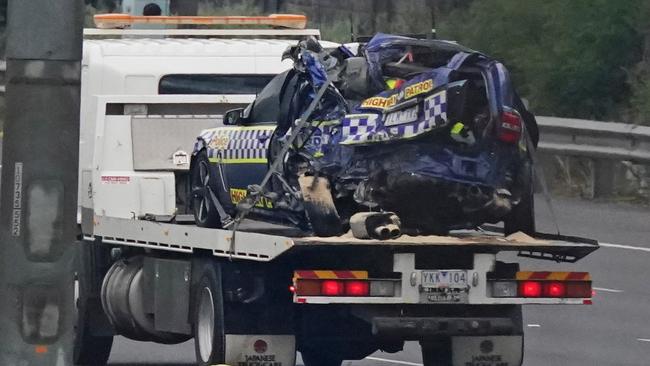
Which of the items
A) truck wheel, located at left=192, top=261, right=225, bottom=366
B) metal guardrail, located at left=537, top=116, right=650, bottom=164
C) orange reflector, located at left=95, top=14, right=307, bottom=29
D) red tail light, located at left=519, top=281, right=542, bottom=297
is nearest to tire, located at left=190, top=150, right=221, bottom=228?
truck wheel, located at left=192, top=261, right=225, bottom=366

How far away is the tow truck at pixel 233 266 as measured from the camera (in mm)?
10359

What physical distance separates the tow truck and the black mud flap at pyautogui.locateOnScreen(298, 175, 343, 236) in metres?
0.12

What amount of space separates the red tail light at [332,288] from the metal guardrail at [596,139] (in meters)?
12.4

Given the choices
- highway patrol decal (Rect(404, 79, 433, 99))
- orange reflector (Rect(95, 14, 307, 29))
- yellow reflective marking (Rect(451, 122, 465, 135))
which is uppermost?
Answer: orange reflector (Rect(95, 14, 307, 29))

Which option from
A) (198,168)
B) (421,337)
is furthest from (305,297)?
(198,168)

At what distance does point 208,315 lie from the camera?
11203 mm

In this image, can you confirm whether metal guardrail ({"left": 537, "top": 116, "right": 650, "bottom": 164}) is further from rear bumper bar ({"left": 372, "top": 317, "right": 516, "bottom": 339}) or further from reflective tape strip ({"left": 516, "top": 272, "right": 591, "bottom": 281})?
rear bumper bar ({"left": 372, "top": 317, "right": 516, "bottom": 339})

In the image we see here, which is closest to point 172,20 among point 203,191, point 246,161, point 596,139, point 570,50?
point 203,191

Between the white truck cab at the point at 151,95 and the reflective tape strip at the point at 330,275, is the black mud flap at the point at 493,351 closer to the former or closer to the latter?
the reflective tape strip at the point at 330,275

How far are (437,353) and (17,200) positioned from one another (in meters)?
6.31

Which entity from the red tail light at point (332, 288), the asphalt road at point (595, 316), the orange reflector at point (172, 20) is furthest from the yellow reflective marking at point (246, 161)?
the orange reflector at point (172, 20)

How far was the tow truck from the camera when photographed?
34.0 feet

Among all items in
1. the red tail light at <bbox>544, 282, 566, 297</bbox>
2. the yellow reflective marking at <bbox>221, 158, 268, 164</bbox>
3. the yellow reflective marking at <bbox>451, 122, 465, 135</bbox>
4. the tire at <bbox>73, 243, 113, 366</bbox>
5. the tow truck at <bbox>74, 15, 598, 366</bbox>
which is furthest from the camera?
the tire at <bbox>73, 243, 113, 366</bbox>

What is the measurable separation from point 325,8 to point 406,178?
26.3 metres
